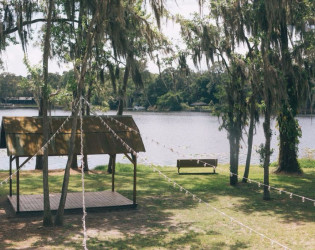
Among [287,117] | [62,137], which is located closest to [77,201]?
[62,137]

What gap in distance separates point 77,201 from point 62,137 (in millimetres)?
2382

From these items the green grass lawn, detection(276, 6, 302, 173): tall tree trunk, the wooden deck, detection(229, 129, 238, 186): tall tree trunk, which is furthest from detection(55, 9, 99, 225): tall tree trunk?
detection(229, 129, 238, 186): tall tree trunk

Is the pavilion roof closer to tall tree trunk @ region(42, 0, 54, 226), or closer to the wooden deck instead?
tall tree trunk @ region(42, 0, 54, 226)

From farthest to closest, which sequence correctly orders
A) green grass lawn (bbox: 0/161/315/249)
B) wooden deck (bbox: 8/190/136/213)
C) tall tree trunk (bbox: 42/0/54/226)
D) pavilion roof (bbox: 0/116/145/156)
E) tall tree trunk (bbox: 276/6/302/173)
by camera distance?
tall tree trunk (bbox: 276/6/302/173), wooden deck (bbox: 8/190/136/213), pavilion roof (bbox: 0/116/145/156), tall tree trunk (bbox: 42/0/54/226), green grass lawn (bbox: 0/161/315/249)

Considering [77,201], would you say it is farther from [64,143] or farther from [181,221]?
[181,221]

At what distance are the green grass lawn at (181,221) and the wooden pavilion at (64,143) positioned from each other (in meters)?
0.75

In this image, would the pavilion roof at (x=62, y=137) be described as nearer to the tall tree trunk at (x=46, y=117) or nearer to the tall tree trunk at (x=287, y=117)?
the tall tree trunk at (x=46, y=117)

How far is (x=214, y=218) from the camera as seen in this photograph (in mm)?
14578

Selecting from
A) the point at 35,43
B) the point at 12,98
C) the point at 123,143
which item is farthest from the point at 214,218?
the point at 12,98

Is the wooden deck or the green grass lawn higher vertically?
the wooden deck

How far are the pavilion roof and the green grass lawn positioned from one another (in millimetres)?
2094

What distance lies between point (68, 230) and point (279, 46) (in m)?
10.6

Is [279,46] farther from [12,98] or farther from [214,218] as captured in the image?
[12,98]

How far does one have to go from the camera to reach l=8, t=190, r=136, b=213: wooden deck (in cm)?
1516
